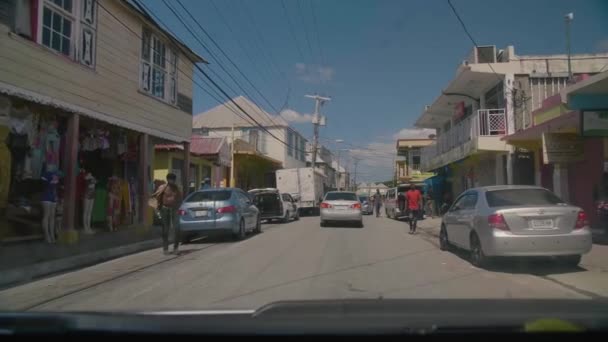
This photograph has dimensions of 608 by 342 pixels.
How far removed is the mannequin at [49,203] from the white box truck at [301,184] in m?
17.4

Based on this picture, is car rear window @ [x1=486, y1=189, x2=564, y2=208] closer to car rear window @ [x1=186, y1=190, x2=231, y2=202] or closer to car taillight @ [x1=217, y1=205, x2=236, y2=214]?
car taillight @ [x1=217, y1=205, x2=236, y2=214]

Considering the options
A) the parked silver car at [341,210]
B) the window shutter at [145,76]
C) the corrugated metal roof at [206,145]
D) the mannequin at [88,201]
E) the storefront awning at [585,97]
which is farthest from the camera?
the corrugated metal roof at [206,145]

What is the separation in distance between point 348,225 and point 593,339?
55.9 ft

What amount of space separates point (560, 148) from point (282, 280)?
10104 mm

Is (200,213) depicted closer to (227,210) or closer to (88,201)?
(227,210)

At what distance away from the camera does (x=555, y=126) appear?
13211mm

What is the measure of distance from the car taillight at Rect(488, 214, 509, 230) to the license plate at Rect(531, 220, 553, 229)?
1.42 feet

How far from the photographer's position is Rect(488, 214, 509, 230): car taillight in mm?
7844

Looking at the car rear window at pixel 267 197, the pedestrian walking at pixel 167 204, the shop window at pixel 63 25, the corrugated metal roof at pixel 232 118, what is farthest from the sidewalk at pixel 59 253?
the corrugated metal roof at pixel 232 118

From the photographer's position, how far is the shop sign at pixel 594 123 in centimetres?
1120

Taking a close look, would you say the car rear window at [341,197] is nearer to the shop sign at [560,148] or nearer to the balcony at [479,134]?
the balcony at [479,134]

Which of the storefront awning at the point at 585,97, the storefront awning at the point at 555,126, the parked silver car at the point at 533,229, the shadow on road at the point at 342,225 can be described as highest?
the storefront awning at the point at 585,97

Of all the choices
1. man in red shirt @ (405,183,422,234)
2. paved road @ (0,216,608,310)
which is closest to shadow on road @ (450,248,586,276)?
paved road @ (0,216,608,310)

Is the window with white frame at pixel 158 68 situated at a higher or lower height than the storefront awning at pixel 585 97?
higher
